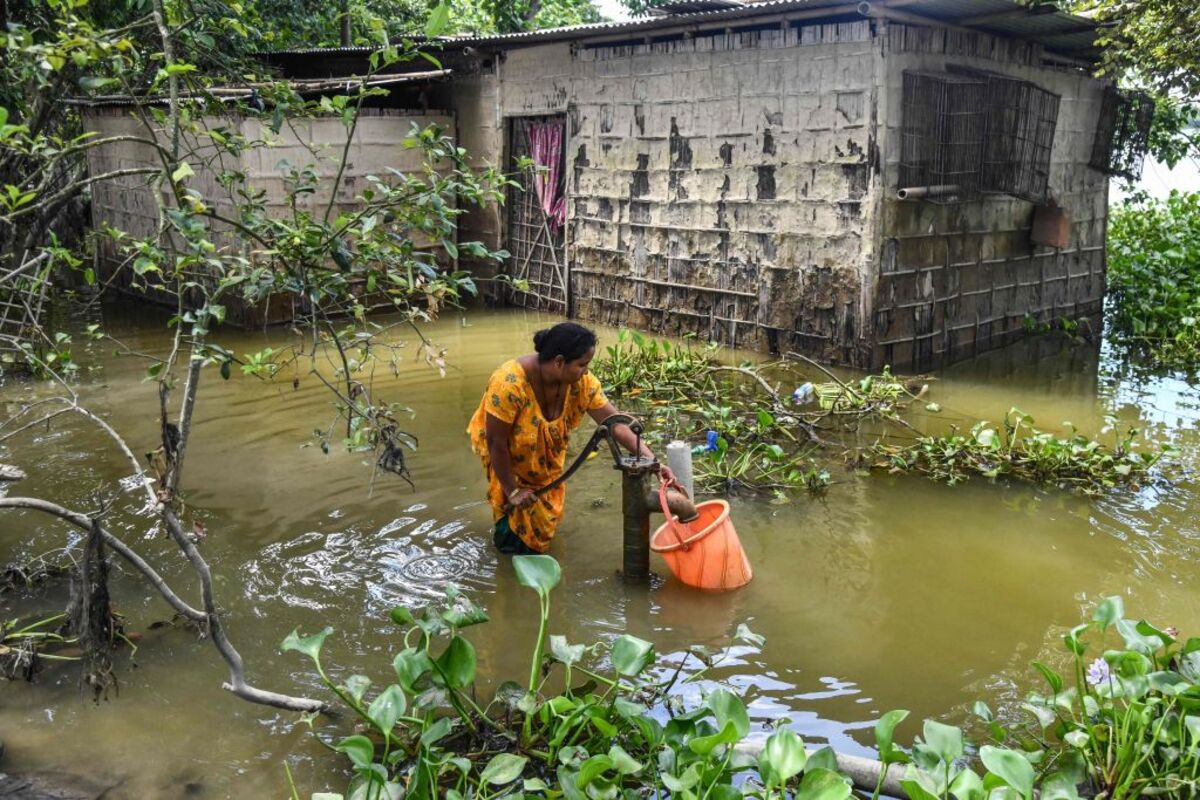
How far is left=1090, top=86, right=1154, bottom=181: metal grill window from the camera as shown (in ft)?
36.6

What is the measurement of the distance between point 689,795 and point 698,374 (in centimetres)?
567

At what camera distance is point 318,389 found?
27.3ft

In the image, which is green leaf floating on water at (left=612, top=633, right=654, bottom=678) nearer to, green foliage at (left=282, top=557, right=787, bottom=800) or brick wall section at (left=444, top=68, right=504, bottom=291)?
green foliage at (left=282, top=557, right=787, bottom=800)

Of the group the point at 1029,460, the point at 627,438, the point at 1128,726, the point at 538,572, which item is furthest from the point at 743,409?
the point at 1128,726

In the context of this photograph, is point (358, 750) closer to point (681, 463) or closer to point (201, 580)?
point (201, 580)

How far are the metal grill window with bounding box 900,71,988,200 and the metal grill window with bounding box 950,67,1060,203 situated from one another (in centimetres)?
13

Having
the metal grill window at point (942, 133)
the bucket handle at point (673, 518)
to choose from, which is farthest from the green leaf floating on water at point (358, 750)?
the metal grill window at point (942, 133)

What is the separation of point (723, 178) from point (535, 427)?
5504mm

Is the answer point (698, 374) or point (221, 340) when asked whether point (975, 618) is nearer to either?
point (698, 374)

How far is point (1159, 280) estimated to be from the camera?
37.6 feet

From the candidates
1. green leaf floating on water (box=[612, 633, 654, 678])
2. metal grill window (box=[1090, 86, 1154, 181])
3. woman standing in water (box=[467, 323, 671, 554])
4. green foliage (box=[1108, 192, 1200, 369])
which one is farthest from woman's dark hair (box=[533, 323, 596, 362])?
metal grill window (box=[1090, 86, 1154, 181])

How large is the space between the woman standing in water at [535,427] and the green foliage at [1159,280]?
23.4 ft

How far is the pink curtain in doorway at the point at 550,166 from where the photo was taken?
1137 centimetres

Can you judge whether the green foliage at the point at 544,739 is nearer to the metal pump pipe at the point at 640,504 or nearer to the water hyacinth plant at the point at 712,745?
the water hyacinth plant at the point at 712,745
